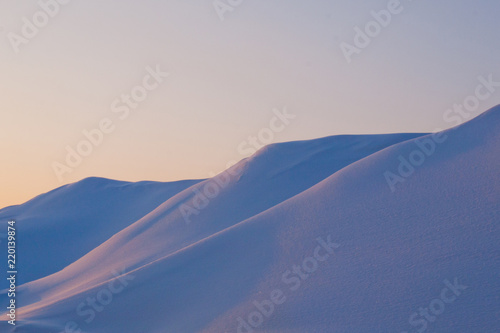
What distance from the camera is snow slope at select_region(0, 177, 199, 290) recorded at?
31062mm

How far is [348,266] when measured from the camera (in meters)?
11.6

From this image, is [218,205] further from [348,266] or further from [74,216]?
[74,216]

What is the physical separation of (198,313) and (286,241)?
9.30ft

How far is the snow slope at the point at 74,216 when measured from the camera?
102 feet

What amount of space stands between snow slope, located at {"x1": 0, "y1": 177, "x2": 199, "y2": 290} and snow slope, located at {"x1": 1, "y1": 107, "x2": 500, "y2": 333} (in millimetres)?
13769

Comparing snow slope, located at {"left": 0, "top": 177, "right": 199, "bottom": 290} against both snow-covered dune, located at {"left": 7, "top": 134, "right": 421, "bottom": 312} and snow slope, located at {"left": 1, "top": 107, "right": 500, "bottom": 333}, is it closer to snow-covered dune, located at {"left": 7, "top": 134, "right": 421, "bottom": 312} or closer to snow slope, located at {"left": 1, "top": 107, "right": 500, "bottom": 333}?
snow-covered dune, located at {"left": 7, "top": 134, "right": 421, "bottom": 312}

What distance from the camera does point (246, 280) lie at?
1264cm

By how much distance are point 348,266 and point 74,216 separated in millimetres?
27252

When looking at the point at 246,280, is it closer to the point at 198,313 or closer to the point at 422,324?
the point at 198,313

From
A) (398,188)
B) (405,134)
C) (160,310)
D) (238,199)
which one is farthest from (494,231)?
(405,134)

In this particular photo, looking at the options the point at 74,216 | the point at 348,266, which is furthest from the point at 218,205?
the point at 74,216

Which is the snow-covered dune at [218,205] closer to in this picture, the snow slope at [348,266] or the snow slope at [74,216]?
the snow slope at [348,266]

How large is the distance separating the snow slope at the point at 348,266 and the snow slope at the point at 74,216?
13.8 m

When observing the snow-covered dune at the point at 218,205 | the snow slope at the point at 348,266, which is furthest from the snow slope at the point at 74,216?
the snow slope at the point at 348,266
